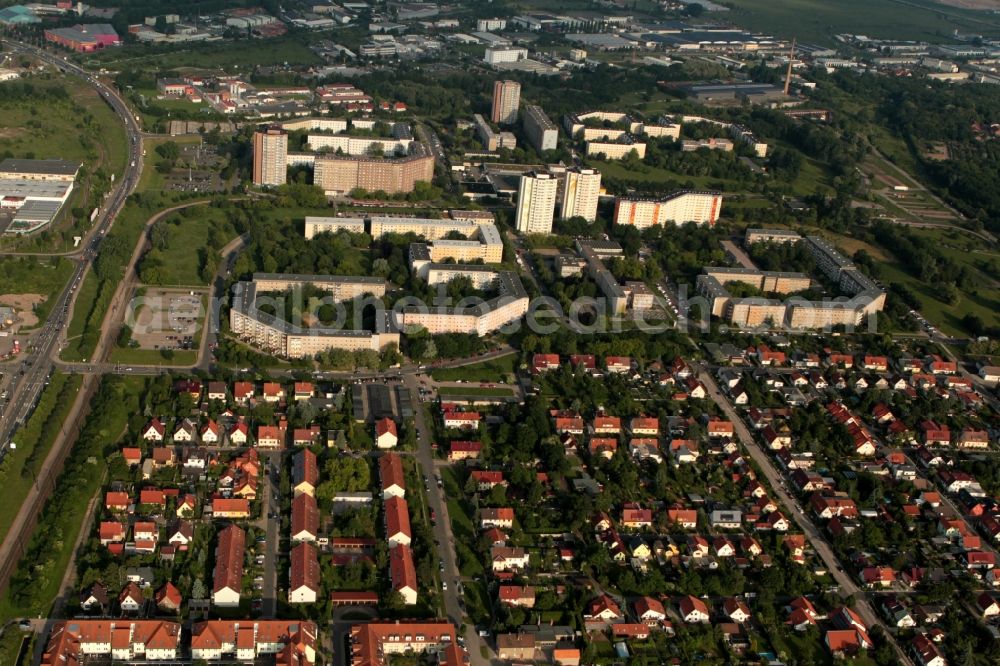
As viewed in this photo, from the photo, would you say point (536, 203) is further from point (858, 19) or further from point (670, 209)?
point (858, 19)

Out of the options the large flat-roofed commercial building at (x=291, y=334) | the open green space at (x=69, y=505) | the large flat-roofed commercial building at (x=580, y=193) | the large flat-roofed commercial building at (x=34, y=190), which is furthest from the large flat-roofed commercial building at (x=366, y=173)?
the open green space at (x=69, y=505)

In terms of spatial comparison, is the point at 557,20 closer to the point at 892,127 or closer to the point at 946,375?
the point at 892,127

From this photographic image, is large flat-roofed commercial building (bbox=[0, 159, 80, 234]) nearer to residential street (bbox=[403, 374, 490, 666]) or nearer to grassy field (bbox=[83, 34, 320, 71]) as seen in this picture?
residential street (bbox=[403, 374, 490, 666])

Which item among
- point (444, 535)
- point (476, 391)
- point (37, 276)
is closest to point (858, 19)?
point (476, 391)

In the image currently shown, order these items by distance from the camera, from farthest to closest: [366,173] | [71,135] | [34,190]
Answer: [71,135] < [366,173] < [34,190]

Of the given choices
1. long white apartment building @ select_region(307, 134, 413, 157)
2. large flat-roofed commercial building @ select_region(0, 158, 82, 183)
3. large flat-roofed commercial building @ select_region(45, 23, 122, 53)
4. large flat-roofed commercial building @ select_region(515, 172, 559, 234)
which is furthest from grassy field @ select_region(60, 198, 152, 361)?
large flat-roofed commercial building @ select_region(45, 23, 122, 53)

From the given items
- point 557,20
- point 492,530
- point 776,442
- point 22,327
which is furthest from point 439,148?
point 557,20
